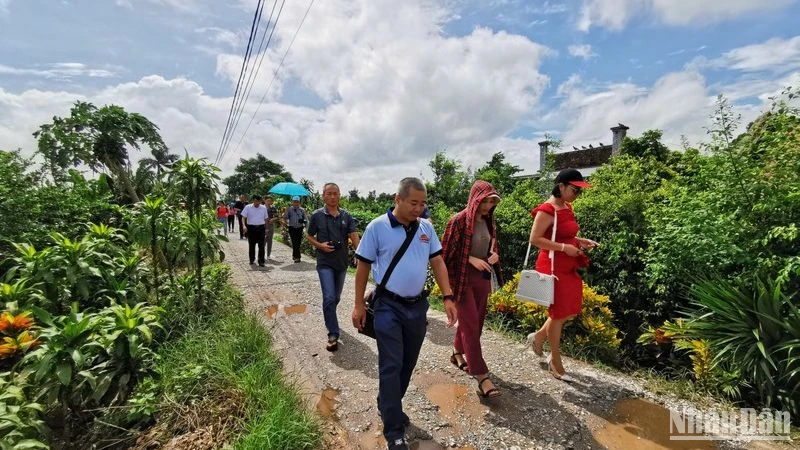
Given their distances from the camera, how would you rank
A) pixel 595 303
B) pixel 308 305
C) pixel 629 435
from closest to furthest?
1. pixel 629 435
2. pixel 595 303
3. pixel 308 305

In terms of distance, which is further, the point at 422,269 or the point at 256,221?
the point at 256,221

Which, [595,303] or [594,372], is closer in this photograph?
[594,372]

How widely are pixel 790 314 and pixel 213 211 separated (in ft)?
19.0

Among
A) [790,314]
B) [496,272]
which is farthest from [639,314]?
[496,272]

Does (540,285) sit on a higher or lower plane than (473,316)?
higher

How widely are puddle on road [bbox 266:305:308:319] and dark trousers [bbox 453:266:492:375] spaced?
3269mm

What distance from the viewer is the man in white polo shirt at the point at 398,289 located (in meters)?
2.41

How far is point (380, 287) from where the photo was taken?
2498 millimetres

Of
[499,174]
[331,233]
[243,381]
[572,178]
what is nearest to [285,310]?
[331,233]

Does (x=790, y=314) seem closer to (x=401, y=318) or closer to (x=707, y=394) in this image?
(x=707, y=394)

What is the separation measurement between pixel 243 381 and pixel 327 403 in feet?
2.29

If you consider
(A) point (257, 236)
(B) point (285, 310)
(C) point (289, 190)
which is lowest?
(B) point (285, 310)

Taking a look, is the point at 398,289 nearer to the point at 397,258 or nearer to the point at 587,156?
the point at 397,258

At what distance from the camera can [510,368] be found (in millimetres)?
3738
